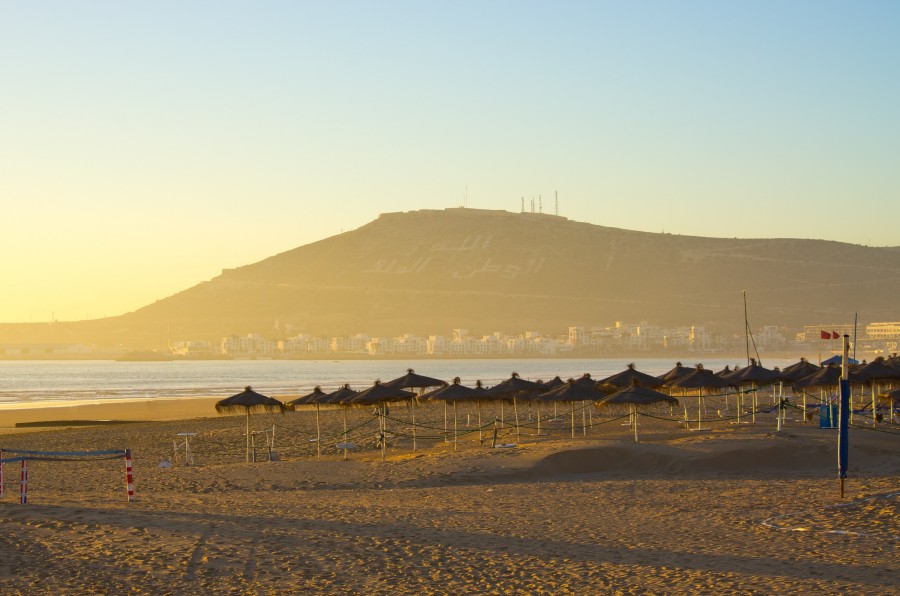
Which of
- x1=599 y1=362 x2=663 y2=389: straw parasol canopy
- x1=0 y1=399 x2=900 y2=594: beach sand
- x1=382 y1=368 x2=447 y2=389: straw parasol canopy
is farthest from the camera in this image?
x1=599 y1=362 x2=663 y2=389: straw parasol canopy

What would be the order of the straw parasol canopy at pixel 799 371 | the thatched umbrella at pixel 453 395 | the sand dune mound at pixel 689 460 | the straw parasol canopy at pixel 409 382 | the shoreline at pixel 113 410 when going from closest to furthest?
the sand dune mound at pixel 689 460 < the thatched umbrella at pixel 453 395 < the straw parasol canopy at pixel 409 382 < the straw parasol canopy at pixel 799 371 < the shoreline at pixel 113 410

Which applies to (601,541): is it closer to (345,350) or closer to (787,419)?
(787,419)

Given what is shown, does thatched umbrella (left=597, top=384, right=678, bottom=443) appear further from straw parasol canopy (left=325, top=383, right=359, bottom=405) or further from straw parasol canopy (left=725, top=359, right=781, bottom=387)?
straw parasol canopy (left=325, top=383, right=359, bottom=405)

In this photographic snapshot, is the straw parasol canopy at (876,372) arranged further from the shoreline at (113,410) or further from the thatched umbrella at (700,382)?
the shoreline at (113,410)

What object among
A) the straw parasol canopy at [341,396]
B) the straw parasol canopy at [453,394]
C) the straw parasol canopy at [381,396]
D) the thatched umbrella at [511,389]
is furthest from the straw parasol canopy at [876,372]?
the straw parasol canopy at [341,396]

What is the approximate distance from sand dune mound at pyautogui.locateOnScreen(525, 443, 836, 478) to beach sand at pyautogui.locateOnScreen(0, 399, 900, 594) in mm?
44

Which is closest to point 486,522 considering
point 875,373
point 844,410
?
point 844,410

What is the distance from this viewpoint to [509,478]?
17281mm

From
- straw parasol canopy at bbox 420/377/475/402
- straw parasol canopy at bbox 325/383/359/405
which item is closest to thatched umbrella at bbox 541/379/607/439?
straw parasol canopy at bbox 420/377/475/402

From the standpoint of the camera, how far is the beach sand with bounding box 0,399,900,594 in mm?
8773

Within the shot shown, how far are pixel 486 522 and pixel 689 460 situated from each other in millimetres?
7298

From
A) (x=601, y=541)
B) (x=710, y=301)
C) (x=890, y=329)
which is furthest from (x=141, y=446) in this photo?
(x=710, y=301)

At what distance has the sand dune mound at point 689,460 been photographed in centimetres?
1767

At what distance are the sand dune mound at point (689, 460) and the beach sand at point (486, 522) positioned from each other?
1.7 inches
